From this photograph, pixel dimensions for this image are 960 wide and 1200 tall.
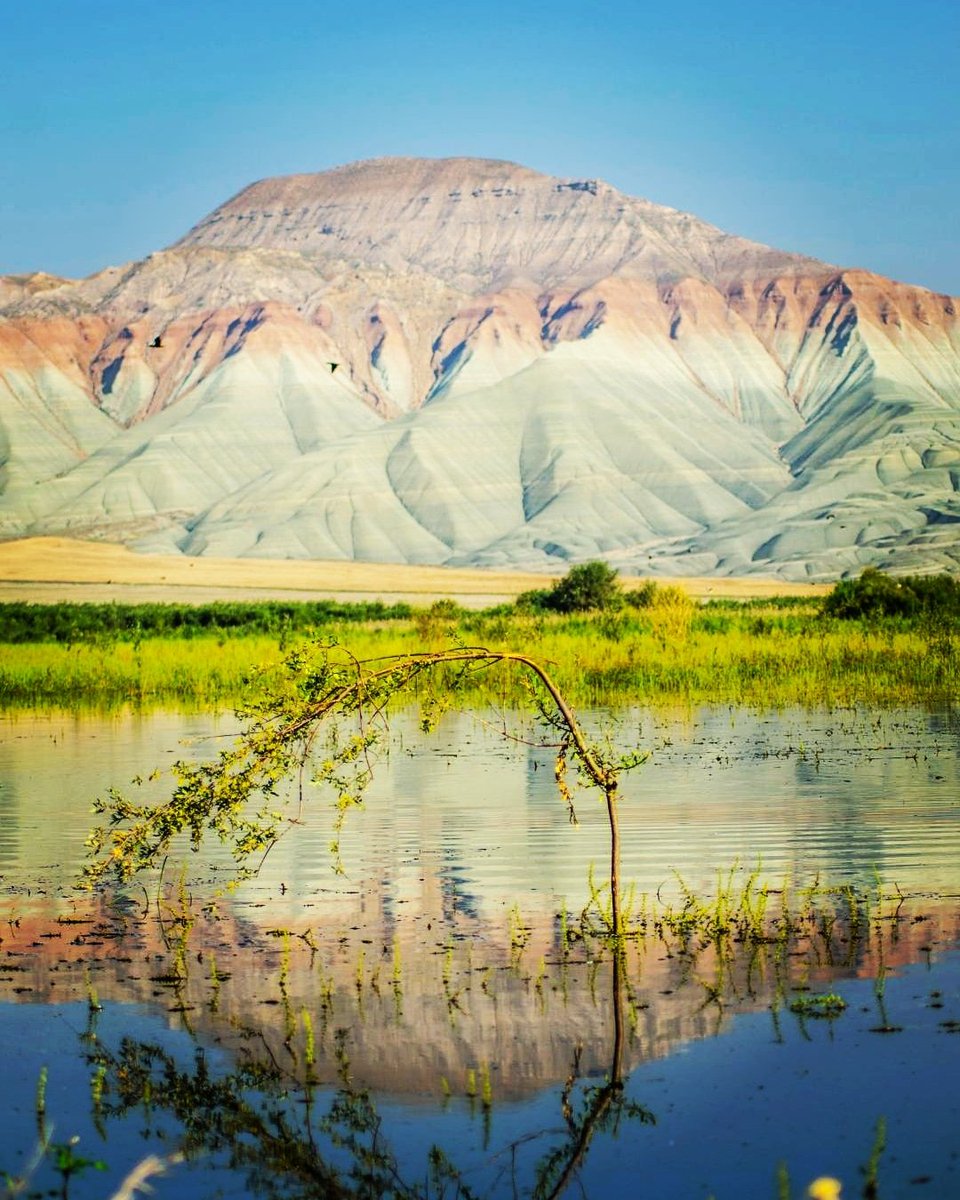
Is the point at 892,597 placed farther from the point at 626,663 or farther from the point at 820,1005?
the point at 820,1005

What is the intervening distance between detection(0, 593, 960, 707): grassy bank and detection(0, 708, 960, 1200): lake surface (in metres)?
12.5

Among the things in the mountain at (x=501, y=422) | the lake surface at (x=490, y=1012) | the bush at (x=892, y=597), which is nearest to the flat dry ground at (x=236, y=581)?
the mountain at (x=501, y=422)

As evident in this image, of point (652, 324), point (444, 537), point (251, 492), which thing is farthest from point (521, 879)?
point (652, 324)

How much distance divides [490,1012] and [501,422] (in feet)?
470

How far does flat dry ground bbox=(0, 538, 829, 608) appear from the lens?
275ft

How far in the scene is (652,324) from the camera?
180625 mm

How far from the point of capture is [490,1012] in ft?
30.7

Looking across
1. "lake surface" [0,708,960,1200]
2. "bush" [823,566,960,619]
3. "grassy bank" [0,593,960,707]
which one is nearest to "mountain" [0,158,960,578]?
"bush" [823,566,960,619]

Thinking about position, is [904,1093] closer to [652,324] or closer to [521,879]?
[521,879]

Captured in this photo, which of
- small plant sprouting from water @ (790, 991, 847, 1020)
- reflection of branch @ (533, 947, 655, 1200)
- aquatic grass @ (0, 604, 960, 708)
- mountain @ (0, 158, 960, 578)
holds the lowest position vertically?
reflection of branch @ (533, 947, 655, 1200)

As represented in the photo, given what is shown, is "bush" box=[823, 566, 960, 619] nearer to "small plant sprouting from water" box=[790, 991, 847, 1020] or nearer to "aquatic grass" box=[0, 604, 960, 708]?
"aquatic grass" box=[0, 604, 960, 708]

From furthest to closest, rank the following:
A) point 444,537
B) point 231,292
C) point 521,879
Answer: point 231,292 → point 444,537 → point 521,879

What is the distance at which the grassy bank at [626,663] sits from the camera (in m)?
28.6

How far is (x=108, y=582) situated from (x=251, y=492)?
58.3 m
